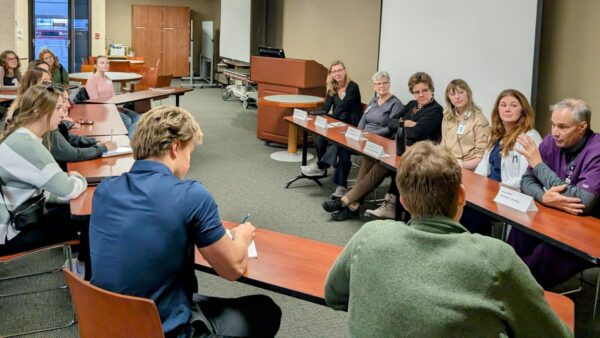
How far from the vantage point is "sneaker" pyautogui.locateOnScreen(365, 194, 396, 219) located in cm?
465

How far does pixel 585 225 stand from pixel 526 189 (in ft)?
1.54

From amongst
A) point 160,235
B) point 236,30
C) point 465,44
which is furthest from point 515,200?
point 236,30

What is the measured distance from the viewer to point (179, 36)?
51.7ft

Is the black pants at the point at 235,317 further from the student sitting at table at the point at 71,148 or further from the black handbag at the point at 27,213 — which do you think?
the student sitting at table at the point at 71,148

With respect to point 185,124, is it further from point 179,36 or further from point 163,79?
point 179,36

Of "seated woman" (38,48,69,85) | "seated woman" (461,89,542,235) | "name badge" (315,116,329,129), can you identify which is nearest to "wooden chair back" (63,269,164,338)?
"seated woman" (461,89,542,235)

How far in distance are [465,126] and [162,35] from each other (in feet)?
42.2

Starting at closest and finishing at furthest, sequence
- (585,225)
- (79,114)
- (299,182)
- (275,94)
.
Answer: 1. (585,225)
2. (79,114)
3. (299,182)
4. (275,94)

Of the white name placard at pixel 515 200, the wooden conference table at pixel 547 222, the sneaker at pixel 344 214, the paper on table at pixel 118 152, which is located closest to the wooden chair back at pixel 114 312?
the wooden conference table at pixel 547 222

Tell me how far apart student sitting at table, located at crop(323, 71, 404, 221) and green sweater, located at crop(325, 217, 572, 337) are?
320 cm

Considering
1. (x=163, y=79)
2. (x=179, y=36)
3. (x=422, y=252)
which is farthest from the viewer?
(x=179, y=36)

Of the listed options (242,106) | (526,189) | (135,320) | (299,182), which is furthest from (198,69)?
(135,320)

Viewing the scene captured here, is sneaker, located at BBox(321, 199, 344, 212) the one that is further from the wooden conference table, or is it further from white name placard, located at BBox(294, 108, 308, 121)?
the wooden conference table

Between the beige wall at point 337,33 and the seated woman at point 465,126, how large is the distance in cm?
299
